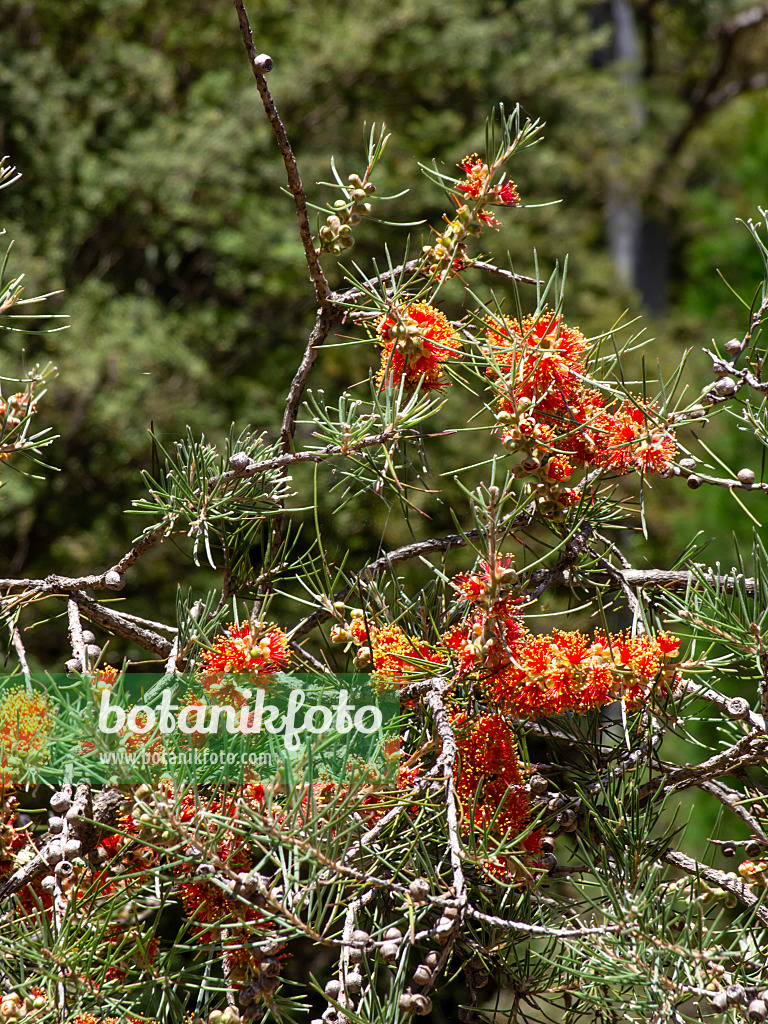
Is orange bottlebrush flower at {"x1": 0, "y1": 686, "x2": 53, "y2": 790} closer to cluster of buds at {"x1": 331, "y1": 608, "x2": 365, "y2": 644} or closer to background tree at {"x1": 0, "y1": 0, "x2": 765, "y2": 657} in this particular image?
cluster of buds at {"x1": 331, "y1": 608, "x2": 365, "y2": 644}

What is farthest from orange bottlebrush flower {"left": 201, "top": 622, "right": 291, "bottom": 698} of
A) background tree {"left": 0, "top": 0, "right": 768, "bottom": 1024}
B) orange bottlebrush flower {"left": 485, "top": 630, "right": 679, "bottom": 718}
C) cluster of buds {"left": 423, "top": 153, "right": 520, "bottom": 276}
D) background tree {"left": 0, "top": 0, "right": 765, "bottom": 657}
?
background tree {"left": 0, "top": 0, "right": 765, "bottom": 657}

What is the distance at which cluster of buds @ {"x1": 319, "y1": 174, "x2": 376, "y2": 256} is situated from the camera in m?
0.49

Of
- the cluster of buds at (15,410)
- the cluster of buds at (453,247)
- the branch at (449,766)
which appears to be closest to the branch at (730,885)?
the branch at (449,766)

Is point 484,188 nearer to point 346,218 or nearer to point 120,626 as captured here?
point 346,218

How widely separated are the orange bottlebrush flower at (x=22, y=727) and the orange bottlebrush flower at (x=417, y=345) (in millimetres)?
236

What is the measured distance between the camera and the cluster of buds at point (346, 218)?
495 mm

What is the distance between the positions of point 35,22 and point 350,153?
1117 millimetres

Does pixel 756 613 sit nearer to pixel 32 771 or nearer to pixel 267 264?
pixel 32 771

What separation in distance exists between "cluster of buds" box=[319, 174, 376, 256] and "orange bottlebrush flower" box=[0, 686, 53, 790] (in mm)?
285

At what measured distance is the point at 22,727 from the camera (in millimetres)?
434

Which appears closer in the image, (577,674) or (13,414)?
(577,674)

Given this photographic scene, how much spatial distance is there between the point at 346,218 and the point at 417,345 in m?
0.10

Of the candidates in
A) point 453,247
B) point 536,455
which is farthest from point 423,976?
point 453,247

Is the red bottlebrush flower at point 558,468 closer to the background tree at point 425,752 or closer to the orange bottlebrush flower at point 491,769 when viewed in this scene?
the background tree at point 425,752
